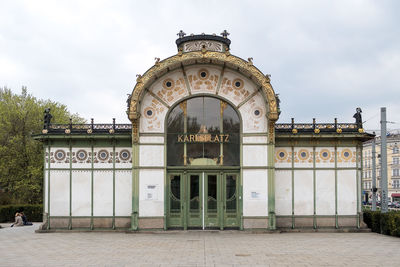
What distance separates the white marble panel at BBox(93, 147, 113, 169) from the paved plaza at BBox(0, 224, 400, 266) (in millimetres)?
3266

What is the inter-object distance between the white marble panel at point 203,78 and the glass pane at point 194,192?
415cm

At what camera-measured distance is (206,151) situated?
20.6 metres

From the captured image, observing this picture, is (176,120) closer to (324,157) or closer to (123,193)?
(123,193)

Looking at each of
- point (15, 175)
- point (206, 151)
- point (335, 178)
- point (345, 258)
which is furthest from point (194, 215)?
point (15, 175)

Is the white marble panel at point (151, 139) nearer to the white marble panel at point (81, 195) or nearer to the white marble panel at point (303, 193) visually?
the white marble panel at point (81, 195)

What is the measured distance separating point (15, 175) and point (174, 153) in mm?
21879

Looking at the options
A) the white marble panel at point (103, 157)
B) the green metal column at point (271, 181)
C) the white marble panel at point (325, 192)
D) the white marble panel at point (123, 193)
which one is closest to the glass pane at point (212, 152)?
the green metal column at point (271, 181)

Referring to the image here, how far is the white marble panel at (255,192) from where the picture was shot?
66.3 ft

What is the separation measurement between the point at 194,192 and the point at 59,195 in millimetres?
6620

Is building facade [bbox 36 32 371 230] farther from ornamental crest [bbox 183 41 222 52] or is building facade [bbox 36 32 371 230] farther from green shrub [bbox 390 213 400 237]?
green shrub [bbox 390 213 400 237]

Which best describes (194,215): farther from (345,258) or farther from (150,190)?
(345,258)

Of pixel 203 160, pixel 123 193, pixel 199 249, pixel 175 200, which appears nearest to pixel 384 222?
pixel 203 160

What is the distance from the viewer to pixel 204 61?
20.4 metres

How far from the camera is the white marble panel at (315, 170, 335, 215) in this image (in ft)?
69.5
